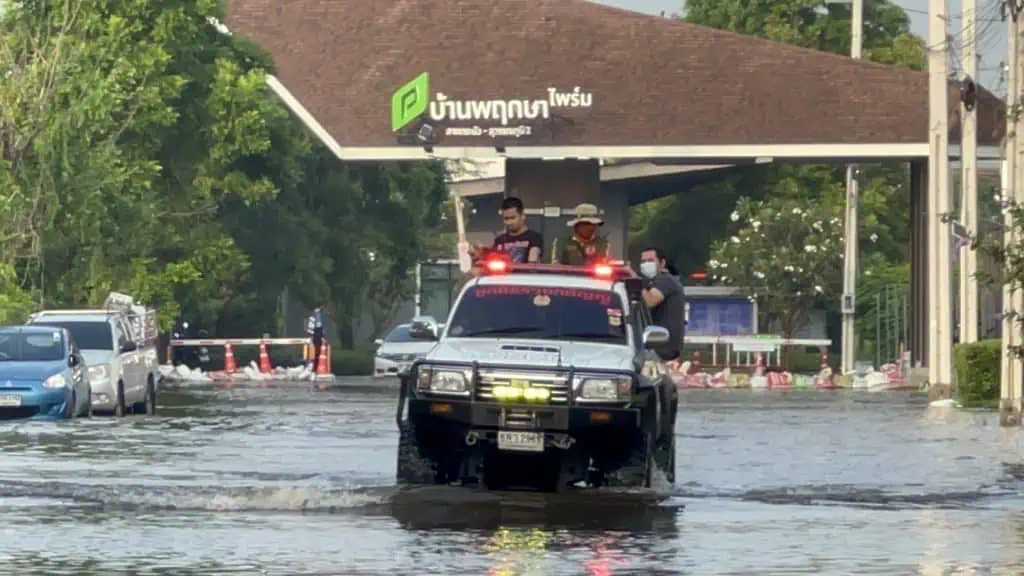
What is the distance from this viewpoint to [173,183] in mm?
63031

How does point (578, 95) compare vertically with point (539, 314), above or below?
above

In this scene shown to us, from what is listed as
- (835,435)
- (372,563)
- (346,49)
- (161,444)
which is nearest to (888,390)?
(346,49)

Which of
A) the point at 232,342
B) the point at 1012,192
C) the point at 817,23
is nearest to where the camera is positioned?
the point at 1012,192

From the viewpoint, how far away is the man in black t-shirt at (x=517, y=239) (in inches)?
916

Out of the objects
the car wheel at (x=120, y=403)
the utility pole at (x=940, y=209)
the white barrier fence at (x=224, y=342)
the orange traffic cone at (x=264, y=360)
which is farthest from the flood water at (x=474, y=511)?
the white barrier fence at (x=224, y=342)

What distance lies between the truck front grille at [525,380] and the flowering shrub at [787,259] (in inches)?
2438

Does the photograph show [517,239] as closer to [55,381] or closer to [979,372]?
[55,381]

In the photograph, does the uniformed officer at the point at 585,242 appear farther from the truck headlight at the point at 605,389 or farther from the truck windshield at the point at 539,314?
the truck headlight at the point at 605,389

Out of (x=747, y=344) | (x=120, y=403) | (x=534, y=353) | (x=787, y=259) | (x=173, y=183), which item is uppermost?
(x=173, y=183)

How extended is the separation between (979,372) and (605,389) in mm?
Answer: 24470

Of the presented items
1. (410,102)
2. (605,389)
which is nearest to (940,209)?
(410,102)

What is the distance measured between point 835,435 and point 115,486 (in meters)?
13.8

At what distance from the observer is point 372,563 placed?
1535 centimetres

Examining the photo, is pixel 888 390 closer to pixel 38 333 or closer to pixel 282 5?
pixel 282 5
